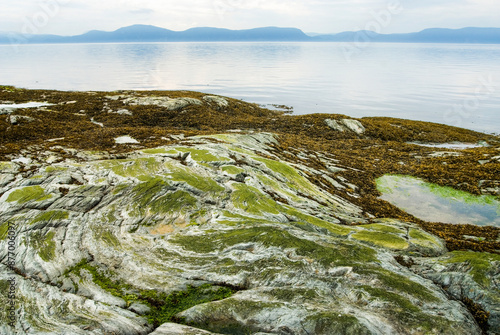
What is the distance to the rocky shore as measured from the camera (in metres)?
8.52

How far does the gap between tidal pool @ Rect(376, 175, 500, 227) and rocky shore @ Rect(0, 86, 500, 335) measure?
1.62 meters

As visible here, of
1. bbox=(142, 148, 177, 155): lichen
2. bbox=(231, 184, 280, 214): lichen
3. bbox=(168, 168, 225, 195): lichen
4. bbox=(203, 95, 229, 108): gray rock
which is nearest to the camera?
bbox=(231, 184, 280, 214): lichen

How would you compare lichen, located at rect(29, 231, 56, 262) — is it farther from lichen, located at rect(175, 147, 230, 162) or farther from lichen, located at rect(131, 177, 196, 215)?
lichen, located at rect(175, 147, 230, 162)

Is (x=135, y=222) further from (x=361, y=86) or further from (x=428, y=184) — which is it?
(x=361, y=86)

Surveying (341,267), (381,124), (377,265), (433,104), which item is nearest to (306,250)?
(341,267)

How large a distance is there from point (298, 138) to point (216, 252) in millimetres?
31964

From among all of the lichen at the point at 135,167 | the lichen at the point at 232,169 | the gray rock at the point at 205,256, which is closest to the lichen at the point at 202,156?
the lichen at the point at 232,169

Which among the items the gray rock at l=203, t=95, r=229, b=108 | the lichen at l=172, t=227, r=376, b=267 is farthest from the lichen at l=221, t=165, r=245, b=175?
the gray rock at l=203, t=95, r=229, b=108

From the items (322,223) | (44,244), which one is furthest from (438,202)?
(44,244)

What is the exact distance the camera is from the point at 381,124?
168 feet

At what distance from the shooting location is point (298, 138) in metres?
41.2

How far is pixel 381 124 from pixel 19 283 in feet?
183

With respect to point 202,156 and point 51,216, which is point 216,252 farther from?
point 202,156

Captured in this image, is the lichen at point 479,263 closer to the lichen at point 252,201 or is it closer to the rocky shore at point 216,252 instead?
the rocky shore at point 216,252
